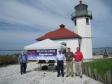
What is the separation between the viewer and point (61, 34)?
30719mm

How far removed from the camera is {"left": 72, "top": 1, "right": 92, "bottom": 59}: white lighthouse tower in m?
31.5

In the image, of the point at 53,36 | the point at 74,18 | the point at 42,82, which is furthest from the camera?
the point at 74,18

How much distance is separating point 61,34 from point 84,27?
3724 millimetres

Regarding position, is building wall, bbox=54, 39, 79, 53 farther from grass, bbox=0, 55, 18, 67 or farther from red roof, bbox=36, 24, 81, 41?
grass, bbox=0, 55, 18, 67

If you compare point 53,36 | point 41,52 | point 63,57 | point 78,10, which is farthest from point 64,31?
point 63,57

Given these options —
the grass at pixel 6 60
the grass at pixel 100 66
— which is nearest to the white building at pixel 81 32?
the grass at pixel 6 60

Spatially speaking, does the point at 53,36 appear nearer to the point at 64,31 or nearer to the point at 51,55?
the point at 64,31

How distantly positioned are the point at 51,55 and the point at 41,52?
85 centimetres

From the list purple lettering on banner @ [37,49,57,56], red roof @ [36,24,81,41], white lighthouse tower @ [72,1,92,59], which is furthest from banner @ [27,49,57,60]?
white lighthouse tower @ [72,1,92,59]

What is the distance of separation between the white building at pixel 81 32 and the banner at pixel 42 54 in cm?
1393

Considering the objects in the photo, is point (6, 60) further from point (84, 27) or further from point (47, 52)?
point (84, 27)

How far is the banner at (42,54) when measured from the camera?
16047mm

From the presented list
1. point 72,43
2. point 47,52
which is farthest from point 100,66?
point 72,43

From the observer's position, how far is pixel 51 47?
1592 centimetres
